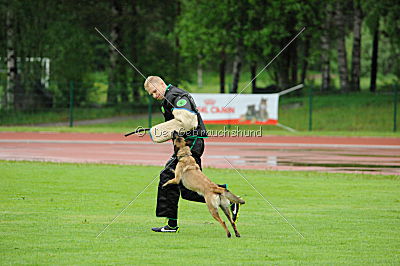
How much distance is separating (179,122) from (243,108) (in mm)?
23683

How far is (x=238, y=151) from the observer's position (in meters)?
23.8

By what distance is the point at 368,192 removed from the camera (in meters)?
13.7

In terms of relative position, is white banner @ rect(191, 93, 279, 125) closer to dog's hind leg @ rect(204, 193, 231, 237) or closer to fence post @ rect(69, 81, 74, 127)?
fence post @ rect(69, 81, 74, 127)

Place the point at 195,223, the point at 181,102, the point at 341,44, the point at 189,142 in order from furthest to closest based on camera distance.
Answer: 1. the point at 341,44
2. the point at 195,223
3. the point at 189,142
4. the point at 181,102

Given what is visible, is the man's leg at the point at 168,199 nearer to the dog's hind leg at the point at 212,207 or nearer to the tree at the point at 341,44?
the dog's hind leg at the point at 212,207

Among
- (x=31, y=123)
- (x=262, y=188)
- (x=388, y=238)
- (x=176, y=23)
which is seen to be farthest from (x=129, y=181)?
(x=176, y=23)

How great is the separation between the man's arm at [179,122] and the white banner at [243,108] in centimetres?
2330

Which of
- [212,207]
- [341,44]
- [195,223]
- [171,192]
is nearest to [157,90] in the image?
[171,192]

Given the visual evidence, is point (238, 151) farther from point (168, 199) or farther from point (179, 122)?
point (179, 122)

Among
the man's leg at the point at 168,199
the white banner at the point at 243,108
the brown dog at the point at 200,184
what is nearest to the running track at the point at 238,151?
the white banner at the point at 243,108

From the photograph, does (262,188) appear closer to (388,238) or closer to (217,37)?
(388,238)

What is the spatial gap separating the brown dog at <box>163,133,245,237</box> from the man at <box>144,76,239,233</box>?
0.17 metres

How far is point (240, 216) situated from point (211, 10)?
37.4 meters

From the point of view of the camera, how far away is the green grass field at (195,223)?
24.8ft
